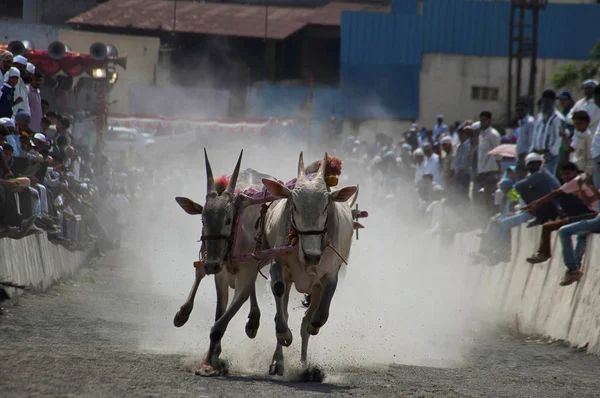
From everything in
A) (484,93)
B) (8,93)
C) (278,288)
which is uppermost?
(484,93)

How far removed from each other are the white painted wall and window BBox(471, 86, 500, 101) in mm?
140

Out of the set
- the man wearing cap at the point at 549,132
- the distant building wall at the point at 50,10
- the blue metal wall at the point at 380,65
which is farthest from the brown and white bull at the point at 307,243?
the blue metal wall at the point at 380,65

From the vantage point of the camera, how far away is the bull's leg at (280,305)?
979 cm

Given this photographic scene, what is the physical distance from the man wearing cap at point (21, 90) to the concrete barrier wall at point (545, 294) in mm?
7639

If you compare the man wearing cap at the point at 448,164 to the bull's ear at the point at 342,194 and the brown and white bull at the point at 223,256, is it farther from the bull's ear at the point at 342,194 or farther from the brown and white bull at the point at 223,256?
the bull's ear at the point at 342,194

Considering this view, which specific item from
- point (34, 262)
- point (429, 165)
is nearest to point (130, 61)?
point (429, 165)

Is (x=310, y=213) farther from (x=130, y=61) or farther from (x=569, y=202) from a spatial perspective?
(x=130, y=61)

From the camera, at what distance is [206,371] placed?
942cm

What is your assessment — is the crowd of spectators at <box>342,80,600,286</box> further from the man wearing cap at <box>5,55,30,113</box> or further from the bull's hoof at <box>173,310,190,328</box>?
the man wearing cap at <box>5,55,30,113</box>

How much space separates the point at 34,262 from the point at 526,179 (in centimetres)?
704

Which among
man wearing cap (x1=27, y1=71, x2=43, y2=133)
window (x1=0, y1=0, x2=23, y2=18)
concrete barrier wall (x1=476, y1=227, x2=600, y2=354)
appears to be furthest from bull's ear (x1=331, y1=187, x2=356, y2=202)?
window (x1=0, y1=0, x2=23, y2=18)

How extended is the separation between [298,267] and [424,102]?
32.2 m

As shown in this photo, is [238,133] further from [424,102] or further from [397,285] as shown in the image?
[397,285]

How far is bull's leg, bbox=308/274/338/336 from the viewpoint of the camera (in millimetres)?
10008
